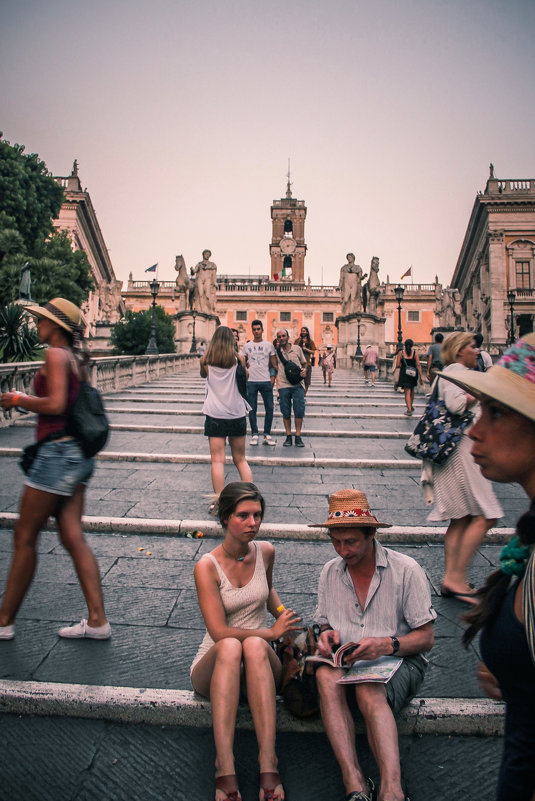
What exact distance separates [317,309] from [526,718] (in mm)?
59433

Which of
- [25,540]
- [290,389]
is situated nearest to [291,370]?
[290,389]

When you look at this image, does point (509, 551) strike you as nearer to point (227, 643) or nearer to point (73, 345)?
point (227, 643)

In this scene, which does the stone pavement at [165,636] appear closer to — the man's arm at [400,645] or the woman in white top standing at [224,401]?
the man's arm at [400,645]

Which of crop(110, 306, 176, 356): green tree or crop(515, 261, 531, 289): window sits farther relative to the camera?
crop(515, 261, 531, 289): window

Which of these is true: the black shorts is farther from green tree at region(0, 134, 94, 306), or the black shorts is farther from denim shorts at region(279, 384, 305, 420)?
green tree at region(0, 134, 94, 306)

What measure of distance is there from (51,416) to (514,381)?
2335 mm

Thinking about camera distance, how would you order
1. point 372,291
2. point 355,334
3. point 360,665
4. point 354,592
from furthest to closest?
point 355,334 → point 372,291 → point 354,592 → point 360,665

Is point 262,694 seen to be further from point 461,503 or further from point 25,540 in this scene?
point 461,503

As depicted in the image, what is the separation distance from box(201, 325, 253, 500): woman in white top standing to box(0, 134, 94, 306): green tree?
18.9 metres

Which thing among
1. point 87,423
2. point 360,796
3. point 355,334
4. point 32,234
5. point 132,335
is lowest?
point 360,796

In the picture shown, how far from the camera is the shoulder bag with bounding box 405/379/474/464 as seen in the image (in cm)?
351

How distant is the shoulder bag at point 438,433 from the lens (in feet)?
11.5

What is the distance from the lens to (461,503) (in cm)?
345

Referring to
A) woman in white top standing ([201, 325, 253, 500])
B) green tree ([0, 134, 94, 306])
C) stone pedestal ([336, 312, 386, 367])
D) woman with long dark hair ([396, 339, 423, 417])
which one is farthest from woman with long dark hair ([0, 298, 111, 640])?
stone pedestal ([336, 312, 386, 367])
